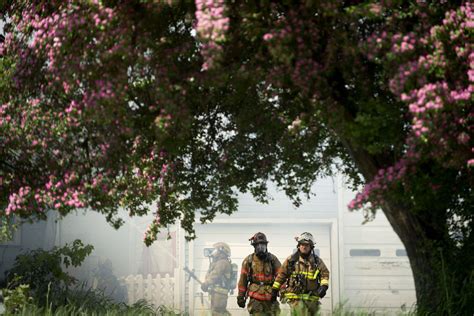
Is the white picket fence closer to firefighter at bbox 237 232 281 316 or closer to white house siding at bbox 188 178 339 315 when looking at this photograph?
white house siding at bbox 188 178 339 315

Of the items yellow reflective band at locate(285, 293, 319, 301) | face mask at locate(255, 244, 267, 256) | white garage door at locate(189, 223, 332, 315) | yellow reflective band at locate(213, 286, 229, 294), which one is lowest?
yellow reflective band at locate(285, 293, 319, 301)

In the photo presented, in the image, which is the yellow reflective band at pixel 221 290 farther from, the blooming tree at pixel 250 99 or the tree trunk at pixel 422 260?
the tree trunk at pixel 422 260

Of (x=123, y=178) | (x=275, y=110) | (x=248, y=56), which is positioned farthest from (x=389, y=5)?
(x=123, y=178)

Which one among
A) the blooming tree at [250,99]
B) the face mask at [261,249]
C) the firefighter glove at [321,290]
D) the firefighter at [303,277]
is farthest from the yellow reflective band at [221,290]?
the blooming tree at [250,99]

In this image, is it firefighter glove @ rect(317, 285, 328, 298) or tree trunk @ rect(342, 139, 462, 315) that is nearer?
tree trunk @ rect(342, 139, 462, 315)

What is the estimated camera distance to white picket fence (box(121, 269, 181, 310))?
22453 mm

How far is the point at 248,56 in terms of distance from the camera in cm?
955

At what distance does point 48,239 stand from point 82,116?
11.9 m

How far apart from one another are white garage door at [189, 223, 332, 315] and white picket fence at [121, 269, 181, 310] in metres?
0.47

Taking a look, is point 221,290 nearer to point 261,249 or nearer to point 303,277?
point 261,249

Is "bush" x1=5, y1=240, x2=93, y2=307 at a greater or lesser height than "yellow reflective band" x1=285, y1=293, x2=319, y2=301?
greater

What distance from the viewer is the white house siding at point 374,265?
22.2 m

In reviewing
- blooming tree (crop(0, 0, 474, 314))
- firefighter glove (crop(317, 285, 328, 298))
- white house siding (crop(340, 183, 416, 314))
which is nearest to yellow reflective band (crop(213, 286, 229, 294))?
white house siding (crop(340, 183, 416, 314))

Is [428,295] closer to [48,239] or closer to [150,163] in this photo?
[150,163]
